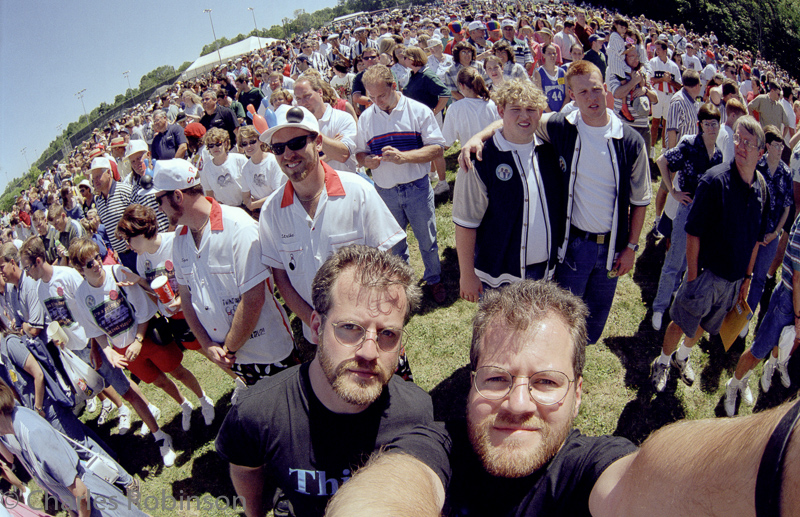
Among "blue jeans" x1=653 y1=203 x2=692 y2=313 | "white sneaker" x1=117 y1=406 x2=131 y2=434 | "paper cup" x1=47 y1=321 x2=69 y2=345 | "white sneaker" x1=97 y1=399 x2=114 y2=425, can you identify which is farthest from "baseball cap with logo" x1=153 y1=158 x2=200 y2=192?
"blue jeans" x1=653 y1=203 x2=692 y2=313

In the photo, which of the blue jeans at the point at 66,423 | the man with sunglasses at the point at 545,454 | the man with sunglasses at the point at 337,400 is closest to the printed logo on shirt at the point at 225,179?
the blue jeans at the point at 66,423

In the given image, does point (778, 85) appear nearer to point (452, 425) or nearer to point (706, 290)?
point (706, 290)

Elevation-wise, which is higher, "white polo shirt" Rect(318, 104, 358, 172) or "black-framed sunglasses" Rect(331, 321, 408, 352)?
"white polo shirt" Rect(318, 104, 358, 172)

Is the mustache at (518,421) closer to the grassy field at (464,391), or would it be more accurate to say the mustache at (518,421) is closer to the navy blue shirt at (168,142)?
the grassy field at (464,391)

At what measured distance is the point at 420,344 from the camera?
441 centimetres

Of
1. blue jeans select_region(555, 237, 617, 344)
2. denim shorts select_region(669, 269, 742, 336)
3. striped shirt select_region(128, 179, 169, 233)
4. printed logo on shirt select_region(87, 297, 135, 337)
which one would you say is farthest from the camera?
striped shirt select_region(128, 179, 169, 233)

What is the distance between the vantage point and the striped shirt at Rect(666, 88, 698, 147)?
19.3 feet

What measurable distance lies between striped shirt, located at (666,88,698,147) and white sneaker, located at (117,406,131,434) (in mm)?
7537

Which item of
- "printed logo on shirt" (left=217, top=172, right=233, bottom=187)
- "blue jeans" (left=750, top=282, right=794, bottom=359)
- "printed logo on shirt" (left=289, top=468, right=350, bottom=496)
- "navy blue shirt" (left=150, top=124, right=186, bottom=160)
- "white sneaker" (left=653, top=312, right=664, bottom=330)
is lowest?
"white sneaker" (left=653, top=312, right=664, bottom=330)

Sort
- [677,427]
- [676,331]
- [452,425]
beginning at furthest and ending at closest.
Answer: [676,331], [452,425], [677,427]

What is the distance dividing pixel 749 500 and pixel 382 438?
4.32 feet

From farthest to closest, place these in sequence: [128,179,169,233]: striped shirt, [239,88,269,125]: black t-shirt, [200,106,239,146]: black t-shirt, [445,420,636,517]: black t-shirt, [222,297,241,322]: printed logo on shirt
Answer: [239,88,269,125]: black t-shirt → [200,106,239,146]: black t-shirt → [128,179,169,233]: striped shirt → [222,297,241,322]: printed logo on shirt → [445,420,636,517]: black t-shirt

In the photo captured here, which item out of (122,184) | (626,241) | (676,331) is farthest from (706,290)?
(122,184)

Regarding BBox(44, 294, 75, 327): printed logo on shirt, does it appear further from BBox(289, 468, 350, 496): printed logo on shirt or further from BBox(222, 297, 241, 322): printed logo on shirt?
BBox(289, 468, 350, 496): printed logo on shirt
